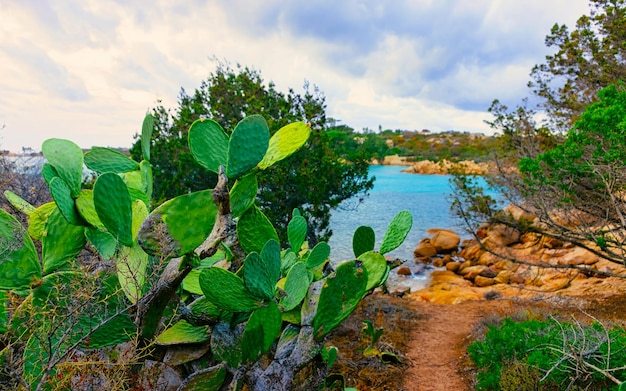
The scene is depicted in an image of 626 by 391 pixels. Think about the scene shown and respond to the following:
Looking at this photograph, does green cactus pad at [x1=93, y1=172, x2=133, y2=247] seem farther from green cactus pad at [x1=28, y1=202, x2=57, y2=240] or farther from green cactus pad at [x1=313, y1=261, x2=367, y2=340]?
Result: green cactus pad at [x1=313, y1=261, x2=367, y2=340]

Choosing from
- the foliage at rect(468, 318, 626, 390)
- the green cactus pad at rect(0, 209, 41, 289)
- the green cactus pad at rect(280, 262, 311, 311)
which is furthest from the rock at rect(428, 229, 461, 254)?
the green cactus pad at rect(0, 209, 41, 289)

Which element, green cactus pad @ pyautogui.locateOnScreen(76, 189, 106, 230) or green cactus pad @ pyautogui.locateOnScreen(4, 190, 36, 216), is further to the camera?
green cactus pad @ pyautogui.locateOnScreen(4, 190, 36, 216)

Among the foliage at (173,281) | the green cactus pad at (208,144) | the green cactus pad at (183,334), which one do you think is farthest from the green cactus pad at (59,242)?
the green cactus pad at (208,144)

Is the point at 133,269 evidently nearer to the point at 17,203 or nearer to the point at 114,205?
the point at 114,205

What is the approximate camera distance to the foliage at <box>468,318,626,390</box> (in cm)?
313

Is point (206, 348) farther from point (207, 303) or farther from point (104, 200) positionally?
point (104, 200)

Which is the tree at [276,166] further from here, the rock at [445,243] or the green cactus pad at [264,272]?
the rock at [445,243]

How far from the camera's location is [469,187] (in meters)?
8.89

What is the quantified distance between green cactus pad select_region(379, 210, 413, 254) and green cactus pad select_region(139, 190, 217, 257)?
4.39ft

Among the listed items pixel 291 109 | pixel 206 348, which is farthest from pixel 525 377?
pixel 291 109

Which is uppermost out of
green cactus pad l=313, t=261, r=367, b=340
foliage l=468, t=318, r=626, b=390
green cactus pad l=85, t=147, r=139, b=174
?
green cactus pad l=85, t=147, r=139, b=174

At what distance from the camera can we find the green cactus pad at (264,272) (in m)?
2.03

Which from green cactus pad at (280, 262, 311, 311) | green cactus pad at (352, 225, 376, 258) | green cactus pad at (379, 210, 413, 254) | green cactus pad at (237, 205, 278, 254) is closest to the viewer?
green cactus pad at (280, 262, 311, 311)

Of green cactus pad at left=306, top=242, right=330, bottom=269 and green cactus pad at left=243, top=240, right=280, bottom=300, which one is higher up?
green cactus pad at left=243, top=240, right=280, bottom=300
